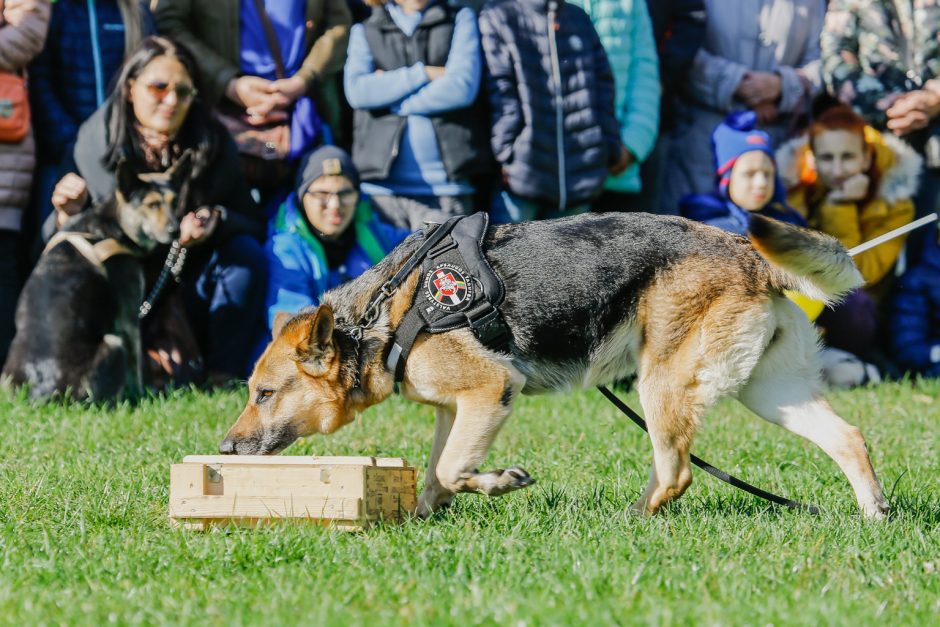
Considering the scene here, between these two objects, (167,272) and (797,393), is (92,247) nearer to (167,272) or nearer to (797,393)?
(167,272)

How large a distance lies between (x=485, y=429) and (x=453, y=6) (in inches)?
183

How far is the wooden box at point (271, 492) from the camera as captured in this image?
455 cm

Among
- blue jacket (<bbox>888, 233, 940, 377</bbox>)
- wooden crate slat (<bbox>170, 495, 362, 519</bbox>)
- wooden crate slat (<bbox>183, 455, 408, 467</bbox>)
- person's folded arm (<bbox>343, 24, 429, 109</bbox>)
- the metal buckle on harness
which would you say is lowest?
blue jacket (<bbox>888, 233, 940, 377</bbox>)

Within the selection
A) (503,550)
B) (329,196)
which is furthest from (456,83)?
(503,550)

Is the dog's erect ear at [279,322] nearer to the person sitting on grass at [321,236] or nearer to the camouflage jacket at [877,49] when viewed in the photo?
the person sitting on grass at [321,236]

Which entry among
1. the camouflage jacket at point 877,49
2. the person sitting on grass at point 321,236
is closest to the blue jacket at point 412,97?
the person sitting on grass at point 321,236

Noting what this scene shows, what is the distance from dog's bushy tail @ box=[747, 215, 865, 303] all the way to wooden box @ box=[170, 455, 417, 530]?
1851 mm

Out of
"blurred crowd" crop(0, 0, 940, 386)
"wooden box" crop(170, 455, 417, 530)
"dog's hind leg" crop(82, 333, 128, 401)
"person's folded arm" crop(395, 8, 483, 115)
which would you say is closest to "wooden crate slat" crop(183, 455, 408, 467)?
"wooden box" crop(170, 455, 417, 530)

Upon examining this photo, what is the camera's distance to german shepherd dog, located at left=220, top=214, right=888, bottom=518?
4.94m

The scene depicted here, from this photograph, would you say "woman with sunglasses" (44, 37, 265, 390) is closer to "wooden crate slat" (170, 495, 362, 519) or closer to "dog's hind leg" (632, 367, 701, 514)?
"wooden crate slat" (170, 495, 362, 519)

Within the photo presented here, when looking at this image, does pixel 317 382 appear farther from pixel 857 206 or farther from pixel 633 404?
pixel 857 206

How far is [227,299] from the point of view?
8156 mm

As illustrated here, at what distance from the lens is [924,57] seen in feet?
31.4

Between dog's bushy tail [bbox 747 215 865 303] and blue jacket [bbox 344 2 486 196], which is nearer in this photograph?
dog's bushy tail [bbox 747 215 865 303]
